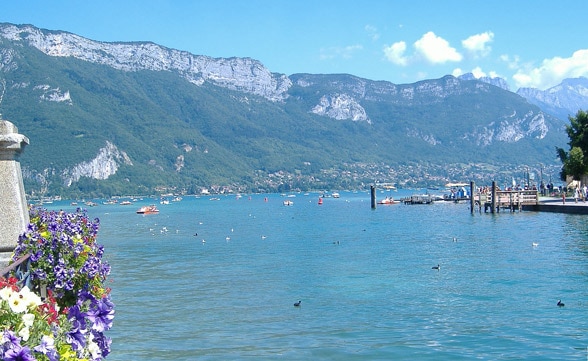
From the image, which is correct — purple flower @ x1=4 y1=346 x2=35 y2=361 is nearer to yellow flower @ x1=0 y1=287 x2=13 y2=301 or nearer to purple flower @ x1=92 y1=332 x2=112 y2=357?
yellow flower @ x1=0 y1=287 x2=13 y2=301

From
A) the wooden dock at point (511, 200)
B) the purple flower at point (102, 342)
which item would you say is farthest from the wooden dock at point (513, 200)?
the purple flower at point (102, 342)

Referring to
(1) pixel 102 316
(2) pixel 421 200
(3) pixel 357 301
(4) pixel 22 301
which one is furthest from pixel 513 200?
(4) pixel 22 301

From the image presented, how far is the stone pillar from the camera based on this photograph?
8648 millimetres

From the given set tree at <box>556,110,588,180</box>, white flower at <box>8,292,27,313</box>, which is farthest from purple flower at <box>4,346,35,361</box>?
tree at <box>556,110,588,180</box>

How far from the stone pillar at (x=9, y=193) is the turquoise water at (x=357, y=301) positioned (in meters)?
6.60

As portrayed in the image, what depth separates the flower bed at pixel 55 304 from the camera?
4.02 m

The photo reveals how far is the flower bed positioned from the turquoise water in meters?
6.63

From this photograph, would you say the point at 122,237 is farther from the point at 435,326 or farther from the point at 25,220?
the point at 25,220

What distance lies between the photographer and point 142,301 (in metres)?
22.0

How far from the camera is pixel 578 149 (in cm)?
7450

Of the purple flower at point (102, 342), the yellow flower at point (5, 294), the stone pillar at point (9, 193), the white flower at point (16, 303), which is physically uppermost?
the stone pillar at point (9, 193)

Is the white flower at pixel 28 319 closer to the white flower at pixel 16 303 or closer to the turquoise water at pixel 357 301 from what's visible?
the white flower at pixel 16 303

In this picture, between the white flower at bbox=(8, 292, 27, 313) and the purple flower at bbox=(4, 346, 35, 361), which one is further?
the white flower at bbox=(8, 292, 27, 313)

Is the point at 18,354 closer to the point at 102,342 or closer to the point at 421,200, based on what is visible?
the point at 102,342
